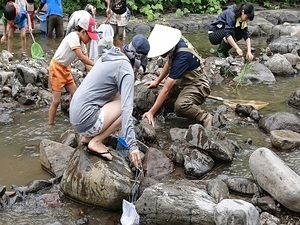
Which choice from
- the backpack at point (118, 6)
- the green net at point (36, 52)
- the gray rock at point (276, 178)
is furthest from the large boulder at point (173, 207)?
the backpack at point (118, 6)

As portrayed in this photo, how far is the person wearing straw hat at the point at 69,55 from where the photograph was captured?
5203mm

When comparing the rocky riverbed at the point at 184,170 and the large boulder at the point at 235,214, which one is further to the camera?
the rocky riverbed at the point at 184,170

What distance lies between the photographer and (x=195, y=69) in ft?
19.4

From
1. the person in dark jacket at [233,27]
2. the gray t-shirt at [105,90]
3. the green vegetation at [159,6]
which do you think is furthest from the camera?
the green vegetation at [159,6]

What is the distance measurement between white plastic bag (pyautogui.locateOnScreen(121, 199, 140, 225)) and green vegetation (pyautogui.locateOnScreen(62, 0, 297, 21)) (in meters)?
11.3

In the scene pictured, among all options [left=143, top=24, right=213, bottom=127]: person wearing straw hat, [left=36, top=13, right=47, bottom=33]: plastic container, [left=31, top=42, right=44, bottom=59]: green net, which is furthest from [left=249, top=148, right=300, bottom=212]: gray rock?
[left=36, top=13, right=47, bottom=33]: plastic container

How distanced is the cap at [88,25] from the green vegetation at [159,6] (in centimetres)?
950

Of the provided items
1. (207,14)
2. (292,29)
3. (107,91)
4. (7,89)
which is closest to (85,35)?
(107,91)

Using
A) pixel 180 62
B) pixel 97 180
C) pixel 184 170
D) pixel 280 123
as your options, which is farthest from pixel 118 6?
pixel 97 180

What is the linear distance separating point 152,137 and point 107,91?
4.46ft

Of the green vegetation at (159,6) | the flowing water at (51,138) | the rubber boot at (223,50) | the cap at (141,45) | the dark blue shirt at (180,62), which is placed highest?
the cap at (141,45)

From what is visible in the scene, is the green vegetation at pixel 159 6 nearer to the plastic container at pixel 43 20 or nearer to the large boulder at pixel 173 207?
the plastic container at pixel 43 20

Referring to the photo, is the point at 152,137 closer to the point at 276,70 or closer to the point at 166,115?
the point at 166,115

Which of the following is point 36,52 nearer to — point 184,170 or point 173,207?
point 184,170
